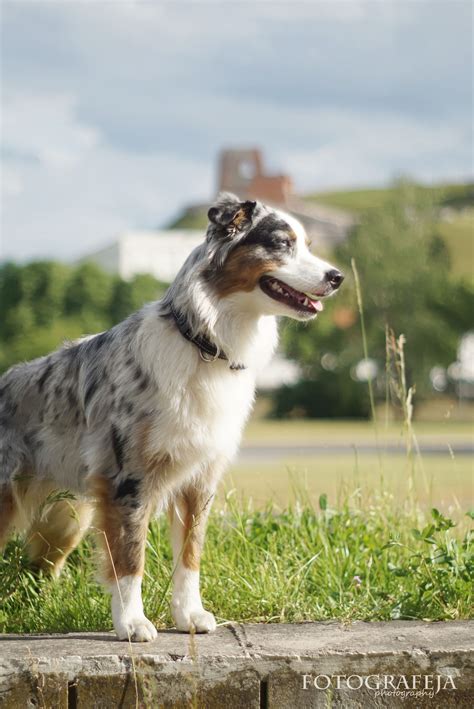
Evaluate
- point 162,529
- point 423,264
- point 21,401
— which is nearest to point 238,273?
point 21,401

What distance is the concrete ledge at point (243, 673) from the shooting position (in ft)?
11.5

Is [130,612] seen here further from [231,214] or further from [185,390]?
[231,214]

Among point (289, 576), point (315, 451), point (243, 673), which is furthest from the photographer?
point (315, 451)

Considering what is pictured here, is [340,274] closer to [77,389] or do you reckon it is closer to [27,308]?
[77,389]

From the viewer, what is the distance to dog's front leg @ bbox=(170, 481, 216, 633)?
4.19 meters

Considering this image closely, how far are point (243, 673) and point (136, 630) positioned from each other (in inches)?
21.8

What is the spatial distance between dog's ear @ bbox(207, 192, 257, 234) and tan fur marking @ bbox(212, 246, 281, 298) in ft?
0.35

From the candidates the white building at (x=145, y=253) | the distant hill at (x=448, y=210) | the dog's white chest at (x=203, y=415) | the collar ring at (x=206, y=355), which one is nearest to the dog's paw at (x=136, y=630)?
the dog's white chest at (x=203, y=415)

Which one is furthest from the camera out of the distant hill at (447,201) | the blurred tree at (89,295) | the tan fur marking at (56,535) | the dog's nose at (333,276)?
the distant hill at (447,201)

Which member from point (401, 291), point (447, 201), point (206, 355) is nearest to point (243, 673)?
point (206, 355)

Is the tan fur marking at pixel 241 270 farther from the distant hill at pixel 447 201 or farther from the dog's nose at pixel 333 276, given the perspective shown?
the distant hill at pixel 447 201

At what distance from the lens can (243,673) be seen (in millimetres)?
3557

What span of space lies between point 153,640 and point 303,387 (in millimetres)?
47246

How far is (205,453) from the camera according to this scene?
4188 millimetres
